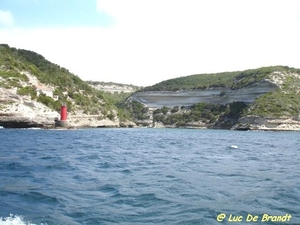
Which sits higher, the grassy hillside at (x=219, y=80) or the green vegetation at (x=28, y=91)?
the grassy hillside at (x=219, y=80)

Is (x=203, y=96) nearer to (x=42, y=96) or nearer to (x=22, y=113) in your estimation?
(x=42, y=96)

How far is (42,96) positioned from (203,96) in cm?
7623

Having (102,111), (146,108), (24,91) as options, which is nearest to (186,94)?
(146,108)

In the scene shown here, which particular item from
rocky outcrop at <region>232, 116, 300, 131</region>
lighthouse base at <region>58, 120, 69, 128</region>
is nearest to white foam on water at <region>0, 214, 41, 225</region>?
lighthouse base at <region>58, 120, 69, 128</region>

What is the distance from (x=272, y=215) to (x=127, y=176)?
7625 millimetres

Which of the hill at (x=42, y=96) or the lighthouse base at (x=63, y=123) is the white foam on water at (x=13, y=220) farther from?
the lighthouse base at (x=63, y=123)

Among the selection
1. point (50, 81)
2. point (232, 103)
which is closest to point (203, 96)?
point (232, 103)

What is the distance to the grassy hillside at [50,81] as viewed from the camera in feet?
263

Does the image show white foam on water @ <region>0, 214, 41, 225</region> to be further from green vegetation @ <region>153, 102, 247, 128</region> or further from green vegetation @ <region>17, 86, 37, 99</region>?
green vegetation @ <region>153, 102, 247, 128</region>

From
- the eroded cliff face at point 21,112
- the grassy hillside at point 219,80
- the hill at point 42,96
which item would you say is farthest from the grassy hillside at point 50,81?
the grassy hillside at point 219,80

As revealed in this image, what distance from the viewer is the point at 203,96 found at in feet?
479

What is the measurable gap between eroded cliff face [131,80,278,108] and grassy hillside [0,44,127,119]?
35210 mm

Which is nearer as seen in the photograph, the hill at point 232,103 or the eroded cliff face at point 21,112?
the eroded cliff face at point 21,112

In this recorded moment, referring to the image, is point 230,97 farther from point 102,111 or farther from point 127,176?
point 127,176
